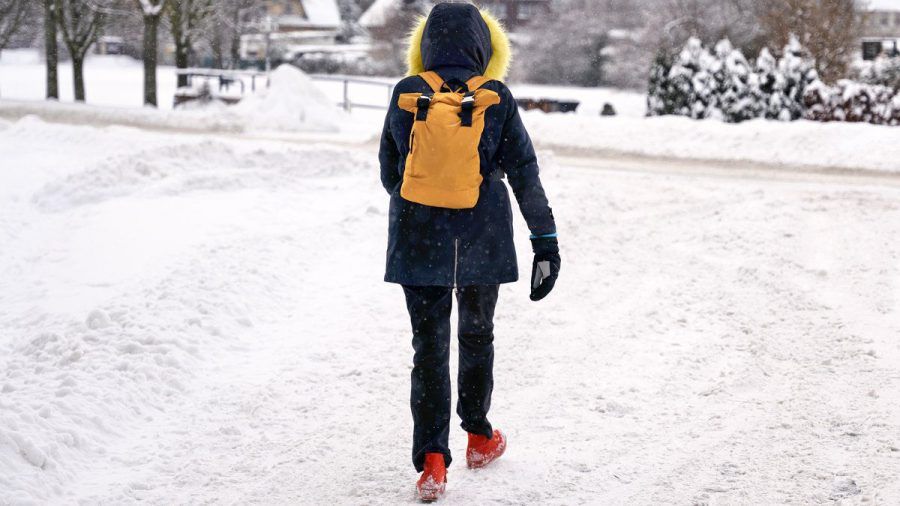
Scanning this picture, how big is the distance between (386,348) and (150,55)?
2464cm

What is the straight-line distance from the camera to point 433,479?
147 inches

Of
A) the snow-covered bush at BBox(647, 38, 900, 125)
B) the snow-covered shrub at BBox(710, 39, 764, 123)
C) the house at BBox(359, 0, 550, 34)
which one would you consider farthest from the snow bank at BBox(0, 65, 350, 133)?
the house at BBox(359, 0, 550, 34)

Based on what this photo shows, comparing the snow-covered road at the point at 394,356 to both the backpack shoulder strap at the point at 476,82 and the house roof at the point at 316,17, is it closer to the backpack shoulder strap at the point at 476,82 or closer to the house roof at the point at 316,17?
the backpack shoulder strap at the point at 476,82

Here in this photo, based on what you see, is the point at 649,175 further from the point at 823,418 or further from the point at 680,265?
the point at 823,418

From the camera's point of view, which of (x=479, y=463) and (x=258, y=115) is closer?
(x=479, y=463)

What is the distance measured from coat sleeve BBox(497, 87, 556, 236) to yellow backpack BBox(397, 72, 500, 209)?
0.14 metres

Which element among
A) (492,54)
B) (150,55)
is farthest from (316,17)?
(492,54)

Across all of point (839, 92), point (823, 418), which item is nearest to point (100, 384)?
point (823, 418)

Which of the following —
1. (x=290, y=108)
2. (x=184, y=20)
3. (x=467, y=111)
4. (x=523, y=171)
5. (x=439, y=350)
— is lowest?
(x=290, y=108)

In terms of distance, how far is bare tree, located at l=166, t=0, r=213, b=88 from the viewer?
1160 inches

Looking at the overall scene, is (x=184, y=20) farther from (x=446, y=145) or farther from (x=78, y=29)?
(x=446, y=145)

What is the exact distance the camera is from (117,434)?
4527 millimetres

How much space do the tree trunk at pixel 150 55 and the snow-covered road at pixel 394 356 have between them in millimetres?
18692

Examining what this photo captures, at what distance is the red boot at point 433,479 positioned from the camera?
373 centimetres
